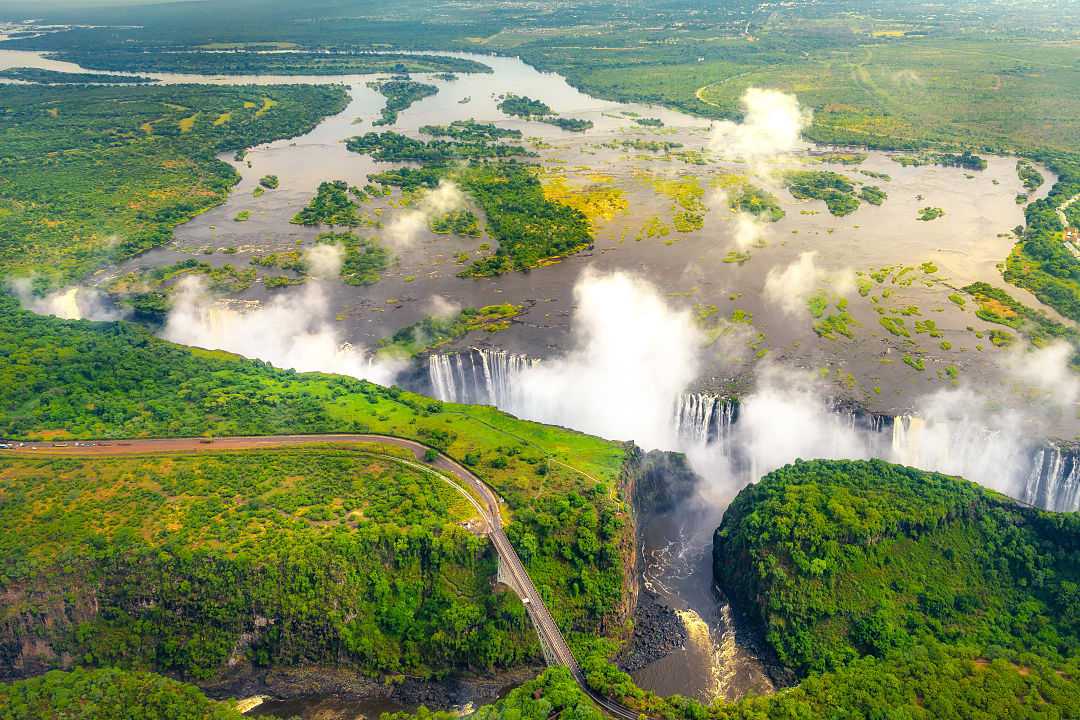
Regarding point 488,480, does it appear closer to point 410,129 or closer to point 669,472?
point 669,472

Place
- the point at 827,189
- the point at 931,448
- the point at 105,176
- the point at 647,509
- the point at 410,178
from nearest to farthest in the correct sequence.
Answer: the point at 647,509 → the point at 931,448 → the point at 827,189 → the point at 410,178 → the point at 105,176

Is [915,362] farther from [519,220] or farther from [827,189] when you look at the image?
[519,220]

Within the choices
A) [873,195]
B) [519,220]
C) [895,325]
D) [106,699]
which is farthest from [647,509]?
[873,195]

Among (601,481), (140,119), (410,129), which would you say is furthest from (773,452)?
(140,119)

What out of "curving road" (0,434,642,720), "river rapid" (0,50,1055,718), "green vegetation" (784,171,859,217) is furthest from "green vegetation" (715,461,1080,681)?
"green vegetation" (784,171,859,217)

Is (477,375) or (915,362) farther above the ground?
(915,362)

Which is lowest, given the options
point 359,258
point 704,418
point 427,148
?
point 704,418
